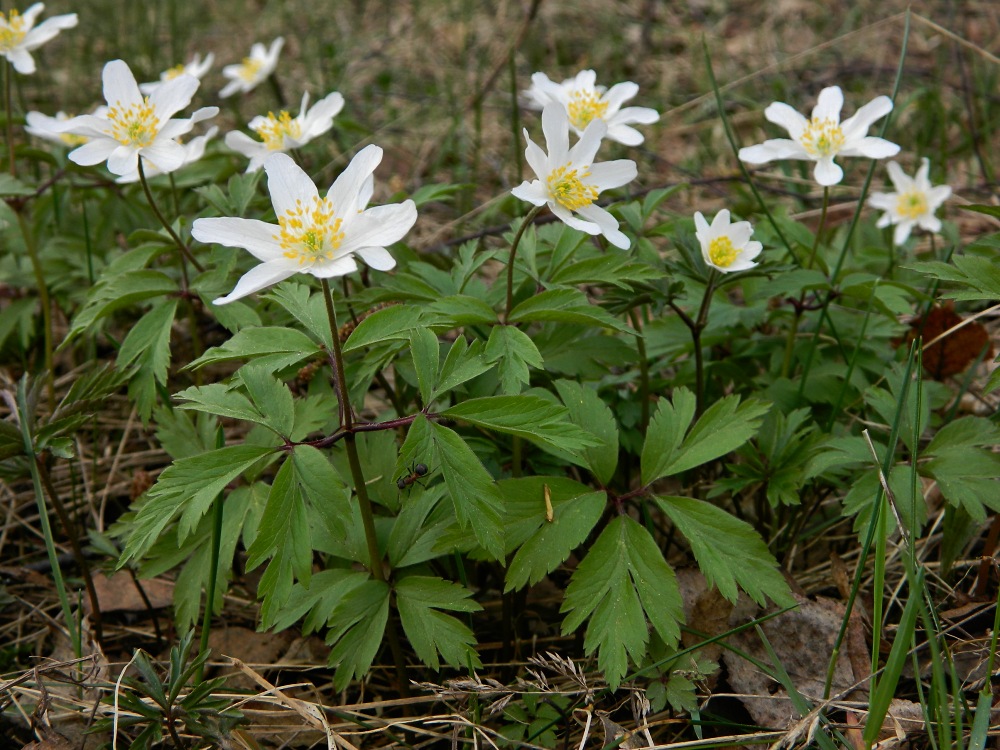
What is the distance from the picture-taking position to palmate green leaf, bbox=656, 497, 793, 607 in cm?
197

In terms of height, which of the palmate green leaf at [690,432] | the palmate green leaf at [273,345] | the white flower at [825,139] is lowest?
the palmate green leaf at [690,432]

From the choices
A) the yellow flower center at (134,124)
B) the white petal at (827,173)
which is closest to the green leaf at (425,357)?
the yellow flower center at (134,124)

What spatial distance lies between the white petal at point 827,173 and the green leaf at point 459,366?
1.23 metres

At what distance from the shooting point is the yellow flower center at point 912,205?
3639 mm

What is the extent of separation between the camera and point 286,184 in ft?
6.46

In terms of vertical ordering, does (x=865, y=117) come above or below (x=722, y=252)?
above

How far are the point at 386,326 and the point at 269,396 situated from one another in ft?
1.03

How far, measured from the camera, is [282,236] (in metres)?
1.91

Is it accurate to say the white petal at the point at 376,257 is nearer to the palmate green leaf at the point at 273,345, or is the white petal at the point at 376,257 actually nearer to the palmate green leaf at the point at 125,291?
the palmate green leaf at the point at 273,345

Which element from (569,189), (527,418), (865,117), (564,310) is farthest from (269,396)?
(865,117)

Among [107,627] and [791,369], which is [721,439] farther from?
[107,627]

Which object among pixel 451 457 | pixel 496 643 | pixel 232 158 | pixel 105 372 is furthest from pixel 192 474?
pixel 232 158

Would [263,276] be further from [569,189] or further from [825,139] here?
[825,139]

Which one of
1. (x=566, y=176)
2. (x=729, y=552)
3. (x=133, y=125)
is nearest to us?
(x=729, y=552)
